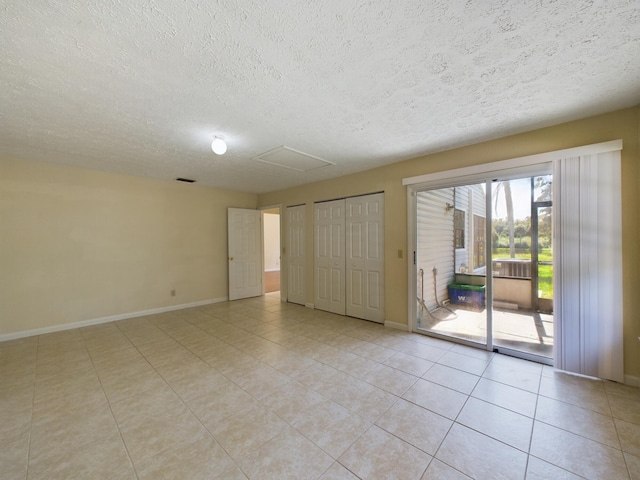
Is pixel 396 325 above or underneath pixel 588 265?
underneath

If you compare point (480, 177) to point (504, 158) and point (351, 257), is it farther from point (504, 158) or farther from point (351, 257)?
point (351, 257)

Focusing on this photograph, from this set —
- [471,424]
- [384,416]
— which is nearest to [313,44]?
[384,416]

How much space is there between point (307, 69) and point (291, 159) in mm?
1981

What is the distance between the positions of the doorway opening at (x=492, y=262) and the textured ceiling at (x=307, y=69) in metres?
0.83

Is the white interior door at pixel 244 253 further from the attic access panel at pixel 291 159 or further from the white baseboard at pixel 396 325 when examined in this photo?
the white baseboard at pixel 396 325

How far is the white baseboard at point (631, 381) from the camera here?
2305 millimetres

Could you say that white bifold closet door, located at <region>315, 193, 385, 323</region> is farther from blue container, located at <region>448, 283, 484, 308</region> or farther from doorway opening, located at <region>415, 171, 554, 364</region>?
blue container, located at <region>448, 283, 484, 308</region>

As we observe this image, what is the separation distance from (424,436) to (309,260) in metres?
3.76

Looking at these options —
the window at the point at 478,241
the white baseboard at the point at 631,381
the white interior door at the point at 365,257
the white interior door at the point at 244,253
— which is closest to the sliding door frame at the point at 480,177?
the window at the point at 478,241

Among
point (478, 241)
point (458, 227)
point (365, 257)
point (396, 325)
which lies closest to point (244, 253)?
point (365, 257)

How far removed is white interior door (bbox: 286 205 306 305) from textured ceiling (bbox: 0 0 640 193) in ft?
8.22

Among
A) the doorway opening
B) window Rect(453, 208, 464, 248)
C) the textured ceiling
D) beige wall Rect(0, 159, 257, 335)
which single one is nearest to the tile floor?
the doorway opening

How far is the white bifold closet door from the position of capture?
4219 mm

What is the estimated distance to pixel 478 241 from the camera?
3.46 metres
